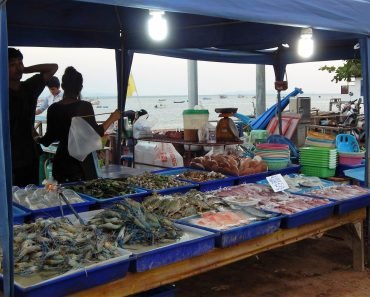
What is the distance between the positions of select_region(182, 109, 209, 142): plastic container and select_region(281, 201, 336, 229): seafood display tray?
196 cm

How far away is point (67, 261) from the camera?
2.55 meters

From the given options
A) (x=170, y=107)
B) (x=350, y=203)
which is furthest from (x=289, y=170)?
(x=170, y=107)

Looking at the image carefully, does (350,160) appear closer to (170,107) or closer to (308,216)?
(308,216)

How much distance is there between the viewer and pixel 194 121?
5551 mm

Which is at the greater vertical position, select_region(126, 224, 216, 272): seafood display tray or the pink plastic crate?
the pink plastic crate

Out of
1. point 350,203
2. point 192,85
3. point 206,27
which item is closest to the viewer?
point 350,203

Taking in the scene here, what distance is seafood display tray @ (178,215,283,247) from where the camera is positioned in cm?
322

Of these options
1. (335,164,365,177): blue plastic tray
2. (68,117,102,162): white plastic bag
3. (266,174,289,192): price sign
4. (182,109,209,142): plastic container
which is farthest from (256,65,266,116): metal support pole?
(68,117,102,162): white plastic bag

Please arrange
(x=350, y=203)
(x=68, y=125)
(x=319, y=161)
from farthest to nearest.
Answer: (x=319, y=161) → (x=68, y=125) → (x=350, y=203)

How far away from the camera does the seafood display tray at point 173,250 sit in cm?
277

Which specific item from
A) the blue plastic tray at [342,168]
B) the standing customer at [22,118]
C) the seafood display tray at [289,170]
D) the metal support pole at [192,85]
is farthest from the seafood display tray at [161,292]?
the metal support pole at [192,85]

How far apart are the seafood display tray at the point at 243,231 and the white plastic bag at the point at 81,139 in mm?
1494

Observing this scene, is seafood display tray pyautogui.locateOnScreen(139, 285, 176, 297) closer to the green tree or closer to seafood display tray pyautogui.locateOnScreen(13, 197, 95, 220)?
seafood display tray pyautogui.locateOnScreen(13, 197, 95, 220)

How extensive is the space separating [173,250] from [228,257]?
60 centimetres
